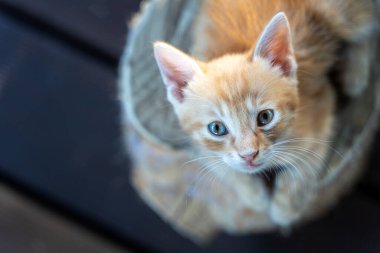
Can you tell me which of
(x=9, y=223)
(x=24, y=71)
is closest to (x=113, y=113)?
(x=24, y=71)

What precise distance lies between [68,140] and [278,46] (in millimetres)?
780

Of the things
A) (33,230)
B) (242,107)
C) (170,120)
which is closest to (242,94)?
(242,107)

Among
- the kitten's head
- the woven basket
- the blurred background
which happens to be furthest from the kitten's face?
the blurred background

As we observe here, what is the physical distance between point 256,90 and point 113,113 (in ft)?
2.22

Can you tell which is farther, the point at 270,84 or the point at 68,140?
the point at 68,140

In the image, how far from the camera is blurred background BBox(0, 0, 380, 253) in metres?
1.46

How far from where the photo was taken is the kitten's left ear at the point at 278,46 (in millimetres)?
840

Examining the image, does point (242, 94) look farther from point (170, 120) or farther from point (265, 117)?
point (170, 120)

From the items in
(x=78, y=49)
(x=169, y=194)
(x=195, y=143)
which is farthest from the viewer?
(x=78, y=49)

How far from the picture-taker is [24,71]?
5.04 feet

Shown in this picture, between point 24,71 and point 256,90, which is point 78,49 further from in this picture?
point 256,90

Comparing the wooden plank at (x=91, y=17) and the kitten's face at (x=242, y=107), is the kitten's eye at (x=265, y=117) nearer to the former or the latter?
the kitten's face at (x=242, y=107)

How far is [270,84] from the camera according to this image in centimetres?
90

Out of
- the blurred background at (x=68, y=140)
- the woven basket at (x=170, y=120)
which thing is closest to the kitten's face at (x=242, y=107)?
the woven basket at (x=170, y=120)
